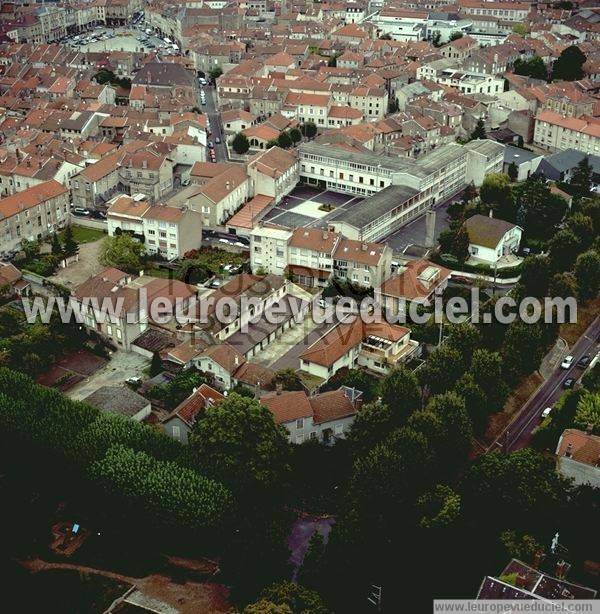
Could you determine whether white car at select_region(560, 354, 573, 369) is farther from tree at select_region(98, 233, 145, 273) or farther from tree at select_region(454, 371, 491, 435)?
tree at select_region(98, 233, 145, 273)

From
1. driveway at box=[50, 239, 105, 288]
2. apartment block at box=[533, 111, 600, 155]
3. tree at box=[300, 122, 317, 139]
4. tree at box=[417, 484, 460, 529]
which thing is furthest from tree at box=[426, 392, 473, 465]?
tree at box=[300, 122, 317, 139]

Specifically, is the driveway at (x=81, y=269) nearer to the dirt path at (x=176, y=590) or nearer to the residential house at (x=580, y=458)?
the dirt path at (x=176, y=590)

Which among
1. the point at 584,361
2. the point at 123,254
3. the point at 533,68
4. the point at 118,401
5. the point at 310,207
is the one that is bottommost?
the point at 584,361

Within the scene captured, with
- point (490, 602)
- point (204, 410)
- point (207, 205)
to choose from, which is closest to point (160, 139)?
point (207, 205)

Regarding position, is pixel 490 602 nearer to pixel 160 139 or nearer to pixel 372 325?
pixel 372 325

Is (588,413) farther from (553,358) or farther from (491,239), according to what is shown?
(491,239)

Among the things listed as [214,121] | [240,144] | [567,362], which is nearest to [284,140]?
[240,144]
